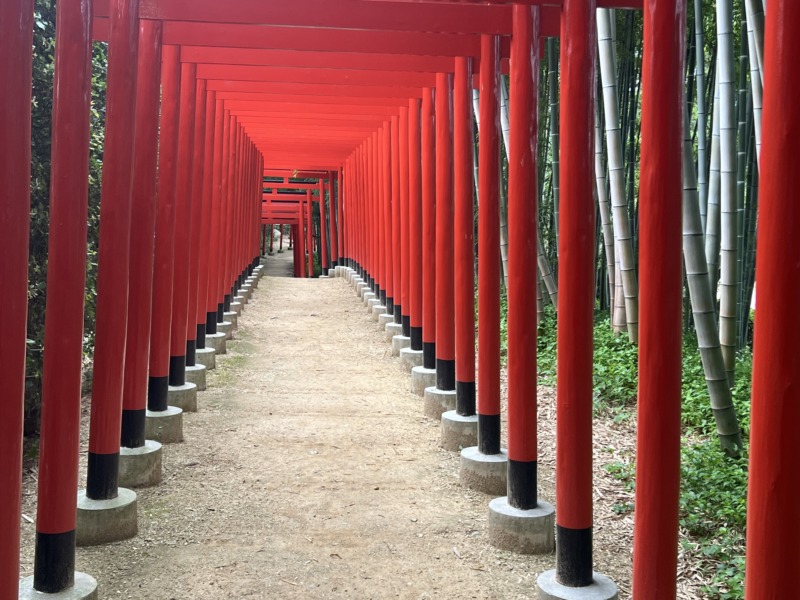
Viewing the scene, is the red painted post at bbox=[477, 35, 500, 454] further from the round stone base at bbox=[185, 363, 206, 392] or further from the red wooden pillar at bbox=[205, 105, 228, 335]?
the red wooden pillar at bbox=[205, 105, 228, 335]

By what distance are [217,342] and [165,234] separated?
3.25 metres

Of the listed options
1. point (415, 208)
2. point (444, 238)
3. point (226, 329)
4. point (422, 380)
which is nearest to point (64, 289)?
point (444, 238)

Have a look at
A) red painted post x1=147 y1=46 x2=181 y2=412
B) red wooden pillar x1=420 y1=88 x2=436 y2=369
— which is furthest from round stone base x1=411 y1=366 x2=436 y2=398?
red painted post x1=147 y1=46 x2=181 y2=412

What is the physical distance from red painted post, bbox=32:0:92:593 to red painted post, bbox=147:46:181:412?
2.23 meters

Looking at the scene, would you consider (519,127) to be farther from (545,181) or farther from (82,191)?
(545,181)

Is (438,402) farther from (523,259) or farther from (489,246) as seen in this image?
(523,259)

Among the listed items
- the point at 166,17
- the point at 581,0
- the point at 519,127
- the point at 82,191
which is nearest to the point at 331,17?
the point at 166,17

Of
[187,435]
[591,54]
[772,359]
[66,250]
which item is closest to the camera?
[772,359]

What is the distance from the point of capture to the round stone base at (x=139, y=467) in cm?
463

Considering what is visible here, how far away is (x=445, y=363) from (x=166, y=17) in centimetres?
318

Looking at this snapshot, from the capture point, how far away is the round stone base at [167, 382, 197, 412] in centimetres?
619

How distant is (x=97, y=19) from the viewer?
4586 mm

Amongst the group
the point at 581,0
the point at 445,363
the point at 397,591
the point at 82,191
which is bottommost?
the point at 397,591

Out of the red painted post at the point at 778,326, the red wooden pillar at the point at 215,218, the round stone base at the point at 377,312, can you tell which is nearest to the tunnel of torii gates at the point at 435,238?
the red painted post at the point at 778,326
